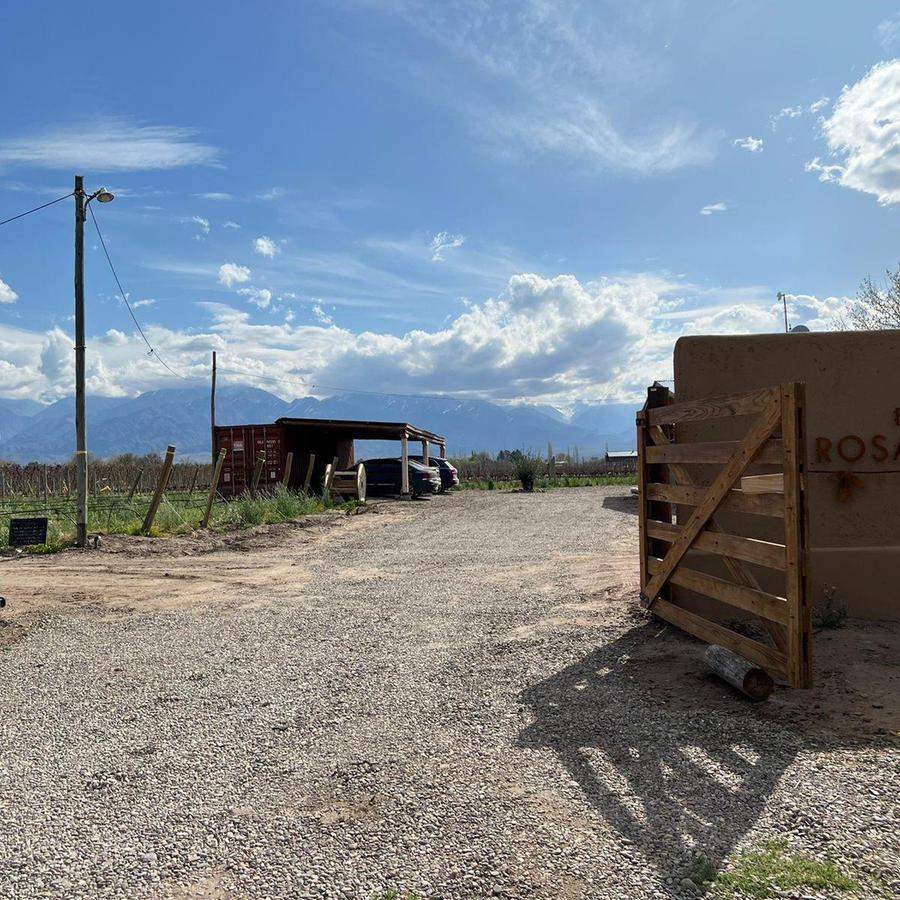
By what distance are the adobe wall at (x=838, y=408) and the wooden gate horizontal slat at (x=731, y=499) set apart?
0.74 metres

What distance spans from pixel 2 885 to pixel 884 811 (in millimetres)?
3420

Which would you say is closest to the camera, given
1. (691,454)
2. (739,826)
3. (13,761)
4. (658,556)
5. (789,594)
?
(739,826)

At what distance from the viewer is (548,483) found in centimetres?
3775

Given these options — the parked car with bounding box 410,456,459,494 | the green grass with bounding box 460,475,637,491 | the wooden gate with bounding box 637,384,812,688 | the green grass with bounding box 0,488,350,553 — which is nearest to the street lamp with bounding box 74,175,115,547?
the green grass with bounding box 0,488,350,553

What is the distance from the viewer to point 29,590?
8867mm

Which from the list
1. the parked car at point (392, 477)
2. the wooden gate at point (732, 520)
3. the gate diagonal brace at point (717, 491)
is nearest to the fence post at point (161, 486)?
the wooden gate at point (732, 520)

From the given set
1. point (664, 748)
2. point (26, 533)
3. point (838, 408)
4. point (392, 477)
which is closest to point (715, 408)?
point (838, 408)

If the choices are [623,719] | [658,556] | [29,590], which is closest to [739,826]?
[623,719]

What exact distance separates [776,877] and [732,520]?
4.27 meters

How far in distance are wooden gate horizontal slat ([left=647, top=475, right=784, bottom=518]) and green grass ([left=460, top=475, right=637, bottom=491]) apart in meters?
28.0

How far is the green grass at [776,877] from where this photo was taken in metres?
2.50

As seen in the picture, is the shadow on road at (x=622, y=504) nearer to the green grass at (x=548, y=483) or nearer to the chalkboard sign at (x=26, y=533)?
the green grass at (x=548, y=483)

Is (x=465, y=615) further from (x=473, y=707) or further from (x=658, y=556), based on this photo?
(x=473, y=707)

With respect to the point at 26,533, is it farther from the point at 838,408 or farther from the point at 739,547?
the point at 838,408
